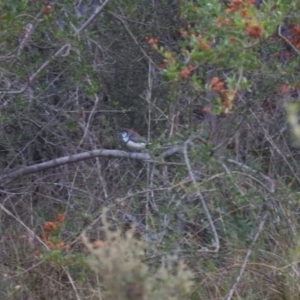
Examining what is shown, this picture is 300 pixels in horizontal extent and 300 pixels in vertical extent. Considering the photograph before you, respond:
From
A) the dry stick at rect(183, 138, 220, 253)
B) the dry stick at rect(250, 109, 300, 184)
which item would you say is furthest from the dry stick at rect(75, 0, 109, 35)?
the dry stick at rect(183, 138, 220, 253)

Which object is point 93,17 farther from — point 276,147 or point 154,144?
point 276,147

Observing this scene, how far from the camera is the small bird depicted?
514 centimetres

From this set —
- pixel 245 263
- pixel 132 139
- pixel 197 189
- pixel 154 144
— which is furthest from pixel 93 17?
pixel 245 263

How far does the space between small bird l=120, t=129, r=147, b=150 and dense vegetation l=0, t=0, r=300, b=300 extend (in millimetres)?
83

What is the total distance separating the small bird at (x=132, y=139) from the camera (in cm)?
514

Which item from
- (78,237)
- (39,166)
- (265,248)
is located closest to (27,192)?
(39,166)

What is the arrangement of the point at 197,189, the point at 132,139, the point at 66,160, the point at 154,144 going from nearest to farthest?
the point at 197,189, the point at 154,144, the point at 66,160, the point at 132,139

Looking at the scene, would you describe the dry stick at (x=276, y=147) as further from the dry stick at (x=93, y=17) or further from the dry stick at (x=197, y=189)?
the dry stick at (x=93, y=17)

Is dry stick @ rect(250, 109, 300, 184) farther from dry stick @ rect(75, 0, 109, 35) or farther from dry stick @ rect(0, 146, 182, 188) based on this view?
dry stick @ rect(75, 0, 109, 35)

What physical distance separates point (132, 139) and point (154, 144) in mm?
Result: 1082

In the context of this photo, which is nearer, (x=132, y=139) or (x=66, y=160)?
(x=66, y=160)

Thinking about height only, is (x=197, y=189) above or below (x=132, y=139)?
above

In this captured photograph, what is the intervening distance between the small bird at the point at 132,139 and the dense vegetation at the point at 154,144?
0.08 m

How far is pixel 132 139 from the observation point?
5.42 meters
